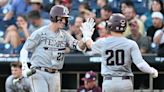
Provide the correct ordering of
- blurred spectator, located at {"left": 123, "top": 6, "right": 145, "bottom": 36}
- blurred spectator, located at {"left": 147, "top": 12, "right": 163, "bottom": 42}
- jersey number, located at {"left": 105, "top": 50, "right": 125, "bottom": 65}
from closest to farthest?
jersey number, located at {"left": 105, "top": 50, "right": 125, "bottom": 65}
blurred spectator, located at {"left": 147, "top": 12, "right": 163, "bottom": 42}
blurred spectator, located at {"left": 123, "top": 6, "right": 145, "bottom": 36}

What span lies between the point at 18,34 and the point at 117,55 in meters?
4.86

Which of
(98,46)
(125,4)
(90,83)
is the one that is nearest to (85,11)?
(125,4)

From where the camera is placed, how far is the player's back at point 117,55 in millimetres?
7121

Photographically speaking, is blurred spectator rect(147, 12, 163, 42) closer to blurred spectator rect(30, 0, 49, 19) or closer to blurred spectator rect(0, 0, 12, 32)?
blurred spectator rect(30, 0, 49, 19)

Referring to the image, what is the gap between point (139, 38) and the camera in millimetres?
11023

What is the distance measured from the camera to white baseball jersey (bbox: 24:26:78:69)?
26.2 ft

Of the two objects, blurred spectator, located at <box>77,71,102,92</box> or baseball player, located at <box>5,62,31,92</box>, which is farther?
blurred spectator, located at <box>77,71,102,92</box>

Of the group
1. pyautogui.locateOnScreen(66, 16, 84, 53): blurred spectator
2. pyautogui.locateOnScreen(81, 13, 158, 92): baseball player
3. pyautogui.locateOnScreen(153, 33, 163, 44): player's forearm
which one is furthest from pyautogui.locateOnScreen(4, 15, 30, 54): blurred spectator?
pyautogui.locateOnScreen(81, 13, 158, 92): baseball player

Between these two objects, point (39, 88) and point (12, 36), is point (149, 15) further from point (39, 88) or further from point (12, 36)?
point (39, 88)

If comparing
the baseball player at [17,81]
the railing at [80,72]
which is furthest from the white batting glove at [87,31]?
the railing at [80,72]

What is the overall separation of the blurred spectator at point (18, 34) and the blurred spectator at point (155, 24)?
2.40m

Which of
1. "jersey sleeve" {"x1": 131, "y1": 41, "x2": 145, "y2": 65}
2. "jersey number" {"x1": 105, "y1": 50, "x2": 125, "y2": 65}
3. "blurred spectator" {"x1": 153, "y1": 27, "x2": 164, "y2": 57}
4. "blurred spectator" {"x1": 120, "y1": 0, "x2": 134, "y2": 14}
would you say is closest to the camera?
"jersey sleeve" {"x1": 131, "y1": 41, "x2": 145, "y2": 65}

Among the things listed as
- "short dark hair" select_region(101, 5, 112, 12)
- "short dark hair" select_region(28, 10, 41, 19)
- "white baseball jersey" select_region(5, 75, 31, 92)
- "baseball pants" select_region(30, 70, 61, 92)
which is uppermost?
"short dark hair" select_region(101, 5, 112, 12)

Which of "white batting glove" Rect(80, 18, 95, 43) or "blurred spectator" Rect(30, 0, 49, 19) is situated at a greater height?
"blurred spectator" Rect(30, 0, 49, 19)
